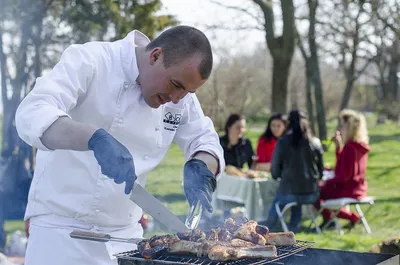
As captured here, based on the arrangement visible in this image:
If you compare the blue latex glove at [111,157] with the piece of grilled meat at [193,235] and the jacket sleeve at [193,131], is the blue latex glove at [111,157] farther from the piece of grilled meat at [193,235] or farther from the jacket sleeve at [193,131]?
the jacket sleeve at [193,131]

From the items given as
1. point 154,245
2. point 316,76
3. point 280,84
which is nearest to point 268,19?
point 280,84

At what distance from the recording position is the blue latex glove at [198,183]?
8.30 feet

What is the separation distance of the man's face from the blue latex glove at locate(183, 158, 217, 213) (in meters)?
0.30

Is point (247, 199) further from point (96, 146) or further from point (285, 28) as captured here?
point (96, 146)

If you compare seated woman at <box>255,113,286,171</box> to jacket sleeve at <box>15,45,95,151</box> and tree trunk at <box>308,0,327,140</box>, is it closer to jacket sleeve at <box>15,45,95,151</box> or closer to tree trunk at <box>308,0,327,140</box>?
tree trunk at <box>308,0,327,140</box>

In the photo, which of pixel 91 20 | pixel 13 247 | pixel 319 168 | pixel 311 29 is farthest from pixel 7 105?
pixel 311 29

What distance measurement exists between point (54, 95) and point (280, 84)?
33.8 feet

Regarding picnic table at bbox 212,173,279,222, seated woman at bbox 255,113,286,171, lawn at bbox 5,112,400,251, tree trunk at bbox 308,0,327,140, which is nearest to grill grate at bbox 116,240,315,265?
lawn at bbox 5,112,400,251

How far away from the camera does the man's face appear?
237cm

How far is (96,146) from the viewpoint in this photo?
6.90ft

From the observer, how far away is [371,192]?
39.3 feet

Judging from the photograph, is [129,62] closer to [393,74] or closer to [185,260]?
[185,260]

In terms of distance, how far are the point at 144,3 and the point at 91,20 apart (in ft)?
3.39

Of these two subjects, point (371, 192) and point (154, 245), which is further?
point (371, 192)
